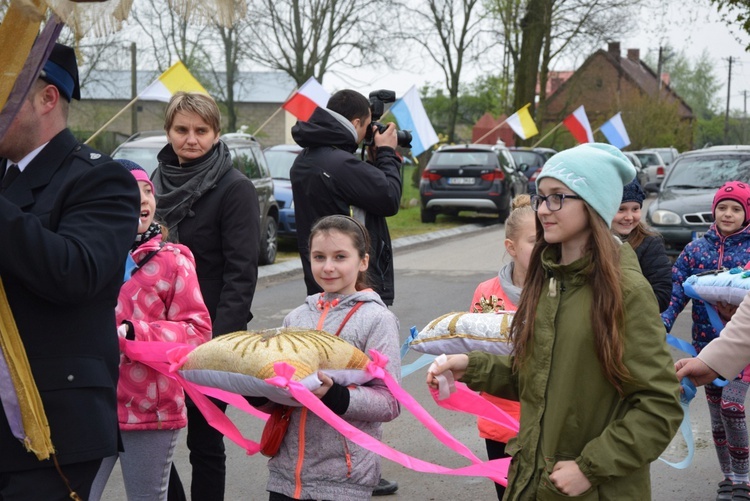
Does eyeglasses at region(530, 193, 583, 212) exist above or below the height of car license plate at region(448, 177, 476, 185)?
above

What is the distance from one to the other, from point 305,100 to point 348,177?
1040 cm

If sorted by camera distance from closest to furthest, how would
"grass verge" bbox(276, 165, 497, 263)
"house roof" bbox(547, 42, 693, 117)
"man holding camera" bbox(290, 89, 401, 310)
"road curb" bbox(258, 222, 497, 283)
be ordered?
"man holding camera" bbox(290, 89, 401, 310) → "road curb" bbox(258, 222, 497, 283) → "grass verge" bbox(276, 165, 497, 263) → "house roof" bbox(547, 42, 693, 117)

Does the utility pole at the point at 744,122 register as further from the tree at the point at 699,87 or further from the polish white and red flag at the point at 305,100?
the polish white and red flag at the point at 305,100

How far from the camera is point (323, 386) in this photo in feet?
10.2

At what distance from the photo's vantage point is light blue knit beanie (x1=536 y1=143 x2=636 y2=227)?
2.72 metres

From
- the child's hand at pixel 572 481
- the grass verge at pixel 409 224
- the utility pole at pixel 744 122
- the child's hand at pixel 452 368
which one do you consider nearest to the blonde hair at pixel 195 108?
the child's hand at pixel 452 368

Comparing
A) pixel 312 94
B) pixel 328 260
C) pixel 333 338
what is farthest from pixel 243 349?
pixel 312 94

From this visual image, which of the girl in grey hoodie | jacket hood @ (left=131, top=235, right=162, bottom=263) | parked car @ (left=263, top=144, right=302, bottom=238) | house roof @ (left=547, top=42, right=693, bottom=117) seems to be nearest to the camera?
the girl in grey hoodie

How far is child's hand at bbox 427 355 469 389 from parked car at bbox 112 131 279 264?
10.9 meters

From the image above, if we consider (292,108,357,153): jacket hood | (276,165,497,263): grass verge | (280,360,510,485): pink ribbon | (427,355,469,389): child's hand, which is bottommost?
(276,165,497,263): grass verge

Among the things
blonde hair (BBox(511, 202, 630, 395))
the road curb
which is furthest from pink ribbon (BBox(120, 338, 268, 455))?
the road curb

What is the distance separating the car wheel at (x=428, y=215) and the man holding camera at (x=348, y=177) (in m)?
18.4

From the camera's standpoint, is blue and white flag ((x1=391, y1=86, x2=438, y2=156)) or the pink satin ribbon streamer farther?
blue and white flag ((x1=391, y1=86, x2=438, y2=156))

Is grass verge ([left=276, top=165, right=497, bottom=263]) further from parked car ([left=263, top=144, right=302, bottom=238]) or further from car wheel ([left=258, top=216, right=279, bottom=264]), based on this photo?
car wheel ([left=258, top=216, right=279, bottom=264])
